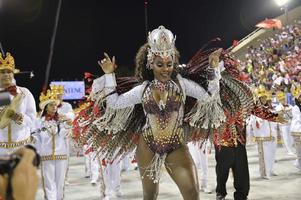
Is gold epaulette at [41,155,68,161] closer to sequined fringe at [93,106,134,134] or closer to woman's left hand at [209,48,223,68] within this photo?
sequined fringe at [93,106,134,134]

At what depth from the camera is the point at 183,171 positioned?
13.0 ft

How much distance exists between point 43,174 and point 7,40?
3262 centimetres

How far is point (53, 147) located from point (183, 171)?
3749mm

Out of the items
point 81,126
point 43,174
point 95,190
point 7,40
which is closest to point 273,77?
point 95,190

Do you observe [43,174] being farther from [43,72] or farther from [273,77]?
[43,72]

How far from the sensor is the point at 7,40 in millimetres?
37656

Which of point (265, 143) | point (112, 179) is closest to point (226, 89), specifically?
point (112, 179)

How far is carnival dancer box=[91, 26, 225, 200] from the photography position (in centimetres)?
406

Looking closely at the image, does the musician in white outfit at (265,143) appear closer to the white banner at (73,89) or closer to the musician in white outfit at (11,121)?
the musician in white outfit at (11,121)

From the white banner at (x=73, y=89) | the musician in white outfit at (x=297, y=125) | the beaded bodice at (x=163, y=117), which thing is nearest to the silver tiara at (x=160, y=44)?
the beaded bodice at (x=163, y=117)

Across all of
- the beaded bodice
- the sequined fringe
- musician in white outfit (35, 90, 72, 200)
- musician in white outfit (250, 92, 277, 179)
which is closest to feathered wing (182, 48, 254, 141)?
the beaded bodice

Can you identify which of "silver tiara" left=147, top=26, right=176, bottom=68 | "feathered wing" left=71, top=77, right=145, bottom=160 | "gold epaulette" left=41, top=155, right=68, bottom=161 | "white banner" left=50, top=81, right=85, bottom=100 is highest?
"white banner" left=50, top=81, right=85, bottom=100

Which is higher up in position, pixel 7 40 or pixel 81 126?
pixel 7 40

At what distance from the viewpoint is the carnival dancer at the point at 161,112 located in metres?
4.06
